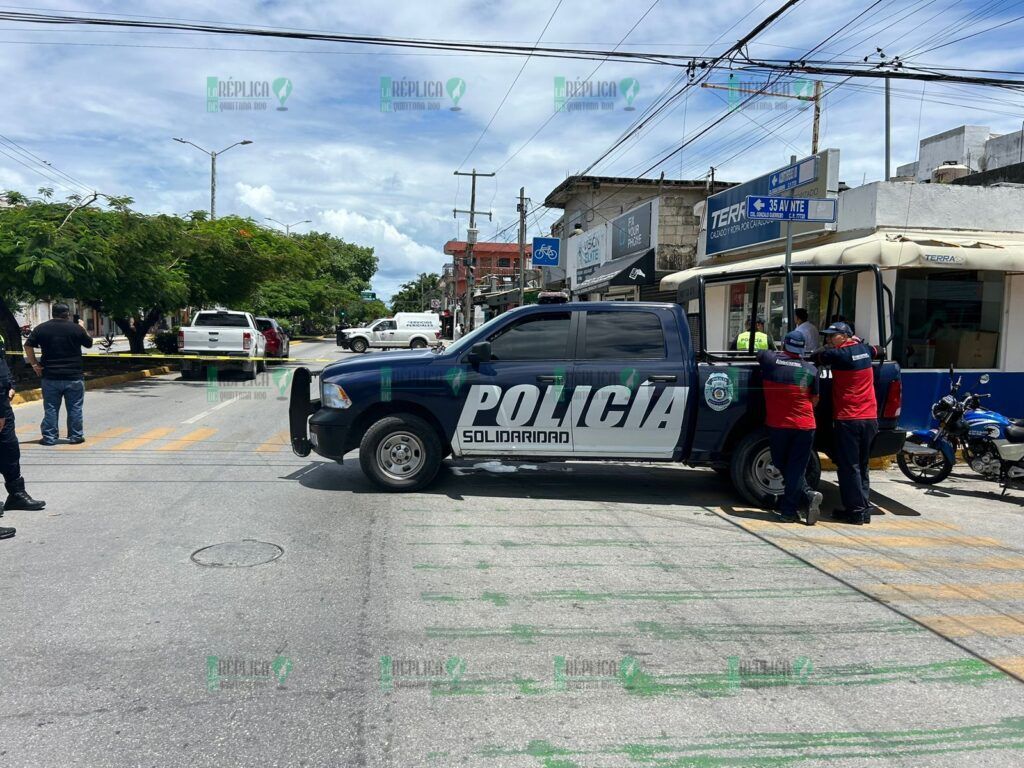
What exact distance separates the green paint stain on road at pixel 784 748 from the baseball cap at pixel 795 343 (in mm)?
3964

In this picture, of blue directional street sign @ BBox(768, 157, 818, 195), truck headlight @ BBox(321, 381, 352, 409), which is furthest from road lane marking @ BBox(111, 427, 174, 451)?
blue directional street sign @ BBox(768, 157, 818, 195)

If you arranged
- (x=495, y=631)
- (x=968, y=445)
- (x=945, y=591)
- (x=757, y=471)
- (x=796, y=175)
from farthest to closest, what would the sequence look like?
(x=796, y=175), (x=968, y=445), (x=757, y=471), (x=945, y=591), (x=495, y=631)

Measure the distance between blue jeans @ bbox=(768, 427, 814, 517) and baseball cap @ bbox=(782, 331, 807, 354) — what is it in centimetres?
73

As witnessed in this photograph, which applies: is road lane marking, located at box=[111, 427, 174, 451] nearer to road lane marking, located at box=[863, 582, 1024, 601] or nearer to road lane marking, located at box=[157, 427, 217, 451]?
road lane marking, located at box=[157, 427, 217, 451]

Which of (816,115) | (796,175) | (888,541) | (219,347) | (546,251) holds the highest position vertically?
(816,115)

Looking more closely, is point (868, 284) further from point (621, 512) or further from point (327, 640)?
point (327, 640)

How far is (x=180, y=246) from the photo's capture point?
757 inches

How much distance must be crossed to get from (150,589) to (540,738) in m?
2.89

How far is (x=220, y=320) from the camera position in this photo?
71.7 feet

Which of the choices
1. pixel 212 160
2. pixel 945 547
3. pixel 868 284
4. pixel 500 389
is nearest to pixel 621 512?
pixel 500 389

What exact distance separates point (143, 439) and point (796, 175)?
9365mm

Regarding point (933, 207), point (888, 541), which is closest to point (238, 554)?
point (888, 541)

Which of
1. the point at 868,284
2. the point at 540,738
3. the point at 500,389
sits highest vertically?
the point at 868,284

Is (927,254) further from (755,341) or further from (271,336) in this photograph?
(271,336)
